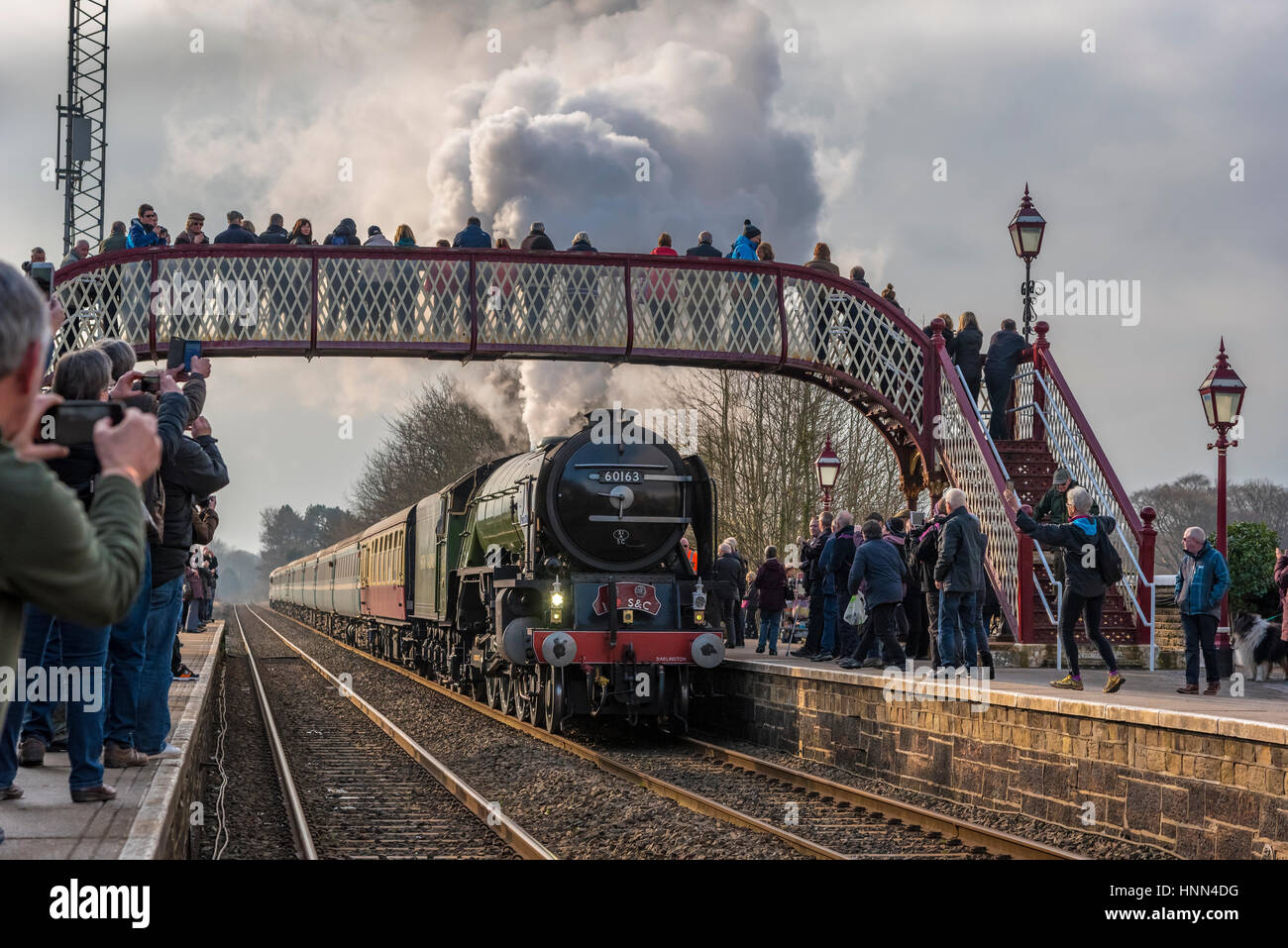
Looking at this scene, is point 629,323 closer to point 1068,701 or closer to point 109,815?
point 1068,701

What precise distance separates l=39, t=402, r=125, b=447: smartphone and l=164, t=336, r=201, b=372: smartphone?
3.13m

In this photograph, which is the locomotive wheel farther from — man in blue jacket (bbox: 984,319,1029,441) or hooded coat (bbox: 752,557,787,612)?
man in blue jacket (bbox: 984,319,1029,441)

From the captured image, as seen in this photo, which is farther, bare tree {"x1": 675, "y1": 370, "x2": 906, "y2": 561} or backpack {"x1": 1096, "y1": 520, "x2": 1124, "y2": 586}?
bare tree {"x1": 675, "y1": 370, "x2": 906, "y2": 561}

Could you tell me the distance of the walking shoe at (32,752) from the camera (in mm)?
7539

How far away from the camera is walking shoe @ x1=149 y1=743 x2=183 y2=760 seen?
302 inches

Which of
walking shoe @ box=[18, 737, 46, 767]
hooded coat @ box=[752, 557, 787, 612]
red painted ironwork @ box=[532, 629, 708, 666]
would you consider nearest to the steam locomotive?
red painted ironwork @ box=[532, 629, 708, 666]

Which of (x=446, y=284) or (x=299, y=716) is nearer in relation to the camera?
(x=299, y=716)

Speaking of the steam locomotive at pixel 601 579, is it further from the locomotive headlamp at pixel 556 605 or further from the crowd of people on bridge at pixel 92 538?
the crowd of people on bridge at pixel 92 538

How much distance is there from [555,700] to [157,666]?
6.43 m

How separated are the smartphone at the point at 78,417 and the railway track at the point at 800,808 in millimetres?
5039
